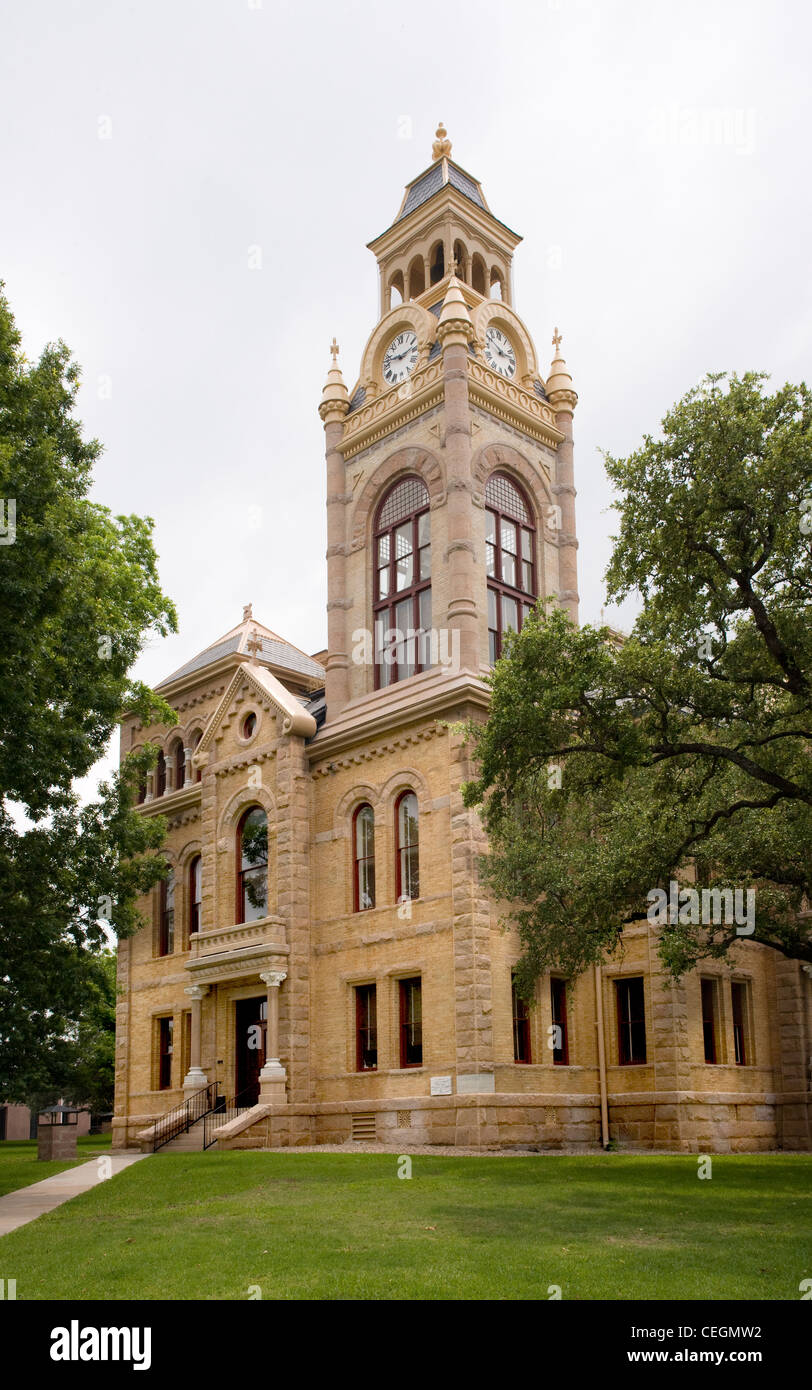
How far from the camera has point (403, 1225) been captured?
13.7 m

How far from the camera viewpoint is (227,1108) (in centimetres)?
3027

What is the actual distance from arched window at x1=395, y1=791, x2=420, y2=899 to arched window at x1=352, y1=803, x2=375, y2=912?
110 cm

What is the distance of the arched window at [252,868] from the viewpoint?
3216cm

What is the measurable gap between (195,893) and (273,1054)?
8106 mm

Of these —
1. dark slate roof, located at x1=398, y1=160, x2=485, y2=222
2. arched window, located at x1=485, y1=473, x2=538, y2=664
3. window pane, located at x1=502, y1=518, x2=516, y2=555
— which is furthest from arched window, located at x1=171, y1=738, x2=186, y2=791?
dark slate roof, located at x1=398, y1=160, x2=485, y2=222

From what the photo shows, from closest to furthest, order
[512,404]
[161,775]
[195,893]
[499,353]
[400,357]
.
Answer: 1. [512,404]
2. [499,353]
3. [400,357]
4. [195,893]
5. [161,775]

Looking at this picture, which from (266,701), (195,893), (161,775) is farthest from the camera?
(161,775)

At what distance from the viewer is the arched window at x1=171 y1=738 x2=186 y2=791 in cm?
3884

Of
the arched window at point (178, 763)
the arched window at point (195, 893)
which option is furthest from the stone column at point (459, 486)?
the arched window at point (178, 763)

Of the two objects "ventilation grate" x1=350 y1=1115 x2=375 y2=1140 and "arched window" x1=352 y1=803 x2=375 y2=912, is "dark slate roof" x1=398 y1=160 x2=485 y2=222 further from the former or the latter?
"ventilation grate" x1=350 y1=1115 x2=375 y2=1140

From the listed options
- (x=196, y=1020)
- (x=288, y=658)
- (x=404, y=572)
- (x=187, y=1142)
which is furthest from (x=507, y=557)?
(x=187, y=1142)

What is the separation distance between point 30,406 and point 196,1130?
18440mm

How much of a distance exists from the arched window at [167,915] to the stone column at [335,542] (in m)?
8.52

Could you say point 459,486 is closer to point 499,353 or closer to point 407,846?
point 499,353
